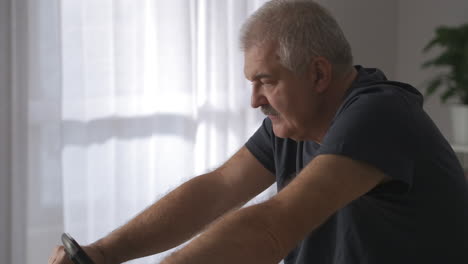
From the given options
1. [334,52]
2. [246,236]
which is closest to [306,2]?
[334,52]

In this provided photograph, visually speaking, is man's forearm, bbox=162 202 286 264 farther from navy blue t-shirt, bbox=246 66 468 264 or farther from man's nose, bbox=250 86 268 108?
man's nose, bbox=250 86 268 108

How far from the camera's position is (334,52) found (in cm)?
131

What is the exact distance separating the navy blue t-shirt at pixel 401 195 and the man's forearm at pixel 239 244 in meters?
0.20

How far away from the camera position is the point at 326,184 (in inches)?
41.3

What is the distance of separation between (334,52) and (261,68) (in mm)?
161

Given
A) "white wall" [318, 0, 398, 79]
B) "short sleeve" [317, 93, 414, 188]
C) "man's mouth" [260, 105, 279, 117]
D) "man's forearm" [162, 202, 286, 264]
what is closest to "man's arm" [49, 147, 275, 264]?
"man's mouth" [260, 105, 279, 117]

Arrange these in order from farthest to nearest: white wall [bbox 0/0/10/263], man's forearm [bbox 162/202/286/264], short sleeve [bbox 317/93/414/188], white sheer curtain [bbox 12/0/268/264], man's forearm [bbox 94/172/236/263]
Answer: white sheer curtain [bbox 12/0/268/264]
white wall [bbox 0/0/10/263]
man's forearm [bbox 94/172/236/263]
short sleeve [bbox 317/93/414/188]
man's forearm [bbox 162/202/286/264]

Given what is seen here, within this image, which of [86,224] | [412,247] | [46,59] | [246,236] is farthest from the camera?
[86,224]

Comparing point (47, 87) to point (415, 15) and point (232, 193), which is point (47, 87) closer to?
point (232, 193)

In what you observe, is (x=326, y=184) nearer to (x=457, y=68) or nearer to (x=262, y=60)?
(x=262, y=60)

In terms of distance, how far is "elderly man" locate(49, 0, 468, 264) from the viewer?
1.03 metres

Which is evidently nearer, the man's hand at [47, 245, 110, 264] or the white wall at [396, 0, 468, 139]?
the man's hand at [47, 245, 110, 264]

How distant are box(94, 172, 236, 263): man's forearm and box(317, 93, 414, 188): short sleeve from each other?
0.48 m

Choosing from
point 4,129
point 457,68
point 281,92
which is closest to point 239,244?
point 281,92
